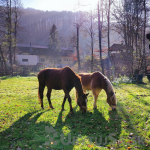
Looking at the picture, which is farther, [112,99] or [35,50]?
[35,50]

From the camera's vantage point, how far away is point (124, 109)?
6.59 metres

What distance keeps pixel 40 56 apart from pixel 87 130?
4792cm

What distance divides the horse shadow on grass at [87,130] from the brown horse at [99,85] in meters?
0.64

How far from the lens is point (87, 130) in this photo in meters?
4.54

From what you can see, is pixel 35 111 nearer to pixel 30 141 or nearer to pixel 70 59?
pixel 30 141

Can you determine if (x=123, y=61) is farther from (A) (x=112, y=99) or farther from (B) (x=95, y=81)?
(A) (x=112, y=99)

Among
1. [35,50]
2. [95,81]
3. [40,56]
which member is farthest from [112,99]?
[35,50]

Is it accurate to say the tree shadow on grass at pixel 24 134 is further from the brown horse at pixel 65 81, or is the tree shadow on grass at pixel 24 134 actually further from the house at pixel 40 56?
the house at pixel 40 56

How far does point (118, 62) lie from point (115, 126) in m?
16.4

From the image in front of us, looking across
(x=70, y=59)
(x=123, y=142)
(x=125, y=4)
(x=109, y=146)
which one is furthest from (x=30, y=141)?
(x=70, y=59)

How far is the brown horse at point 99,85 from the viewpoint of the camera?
610 cm

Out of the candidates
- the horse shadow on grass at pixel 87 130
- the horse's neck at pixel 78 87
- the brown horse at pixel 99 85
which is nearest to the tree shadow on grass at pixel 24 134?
the horse shadow on grass at pixel 87 130

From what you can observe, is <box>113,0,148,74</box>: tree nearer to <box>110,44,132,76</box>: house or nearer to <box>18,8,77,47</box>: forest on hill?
<box>110,44,132,76</box>: house

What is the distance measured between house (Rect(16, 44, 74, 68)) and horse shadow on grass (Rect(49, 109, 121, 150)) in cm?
4183
